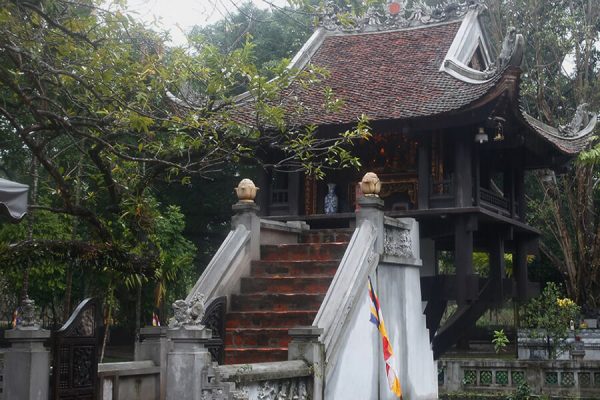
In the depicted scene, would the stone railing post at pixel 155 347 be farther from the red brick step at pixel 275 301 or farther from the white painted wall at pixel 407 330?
the white painted wall at pixel 407 330

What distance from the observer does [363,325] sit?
37.0 ft

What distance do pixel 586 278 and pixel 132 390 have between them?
1891 centimetres

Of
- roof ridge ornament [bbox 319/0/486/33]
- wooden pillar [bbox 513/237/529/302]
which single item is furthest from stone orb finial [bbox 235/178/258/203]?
wooden pillar [bbox 513/237/529/302]

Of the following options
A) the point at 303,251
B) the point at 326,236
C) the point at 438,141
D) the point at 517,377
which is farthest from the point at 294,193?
the point at 517,377

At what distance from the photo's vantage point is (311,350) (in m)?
9.82

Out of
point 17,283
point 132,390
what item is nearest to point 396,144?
point 132,390

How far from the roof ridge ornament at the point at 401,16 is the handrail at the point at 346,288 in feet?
21.3

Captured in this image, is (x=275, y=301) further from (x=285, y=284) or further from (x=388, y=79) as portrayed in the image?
(x=388, y=79)

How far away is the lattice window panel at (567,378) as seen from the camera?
58.4ft

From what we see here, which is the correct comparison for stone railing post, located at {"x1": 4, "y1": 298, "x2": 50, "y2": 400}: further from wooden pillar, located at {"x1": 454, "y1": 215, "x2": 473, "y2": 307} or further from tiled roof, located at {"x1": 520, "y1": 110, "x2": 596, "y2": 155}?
tiled roof, located at {"x1": 520, "y1": 110, "x2": 596, "y2": 155}

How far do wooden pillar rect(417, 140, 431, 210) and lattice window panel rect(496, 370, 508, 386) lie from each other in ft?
19.3

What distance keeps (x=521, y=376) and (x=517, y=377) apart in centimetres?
8

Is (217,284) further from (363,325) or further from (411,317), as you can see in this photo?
(411,317)

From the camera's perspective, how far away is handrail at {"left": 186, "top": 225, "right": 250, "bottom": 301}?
1127cm
